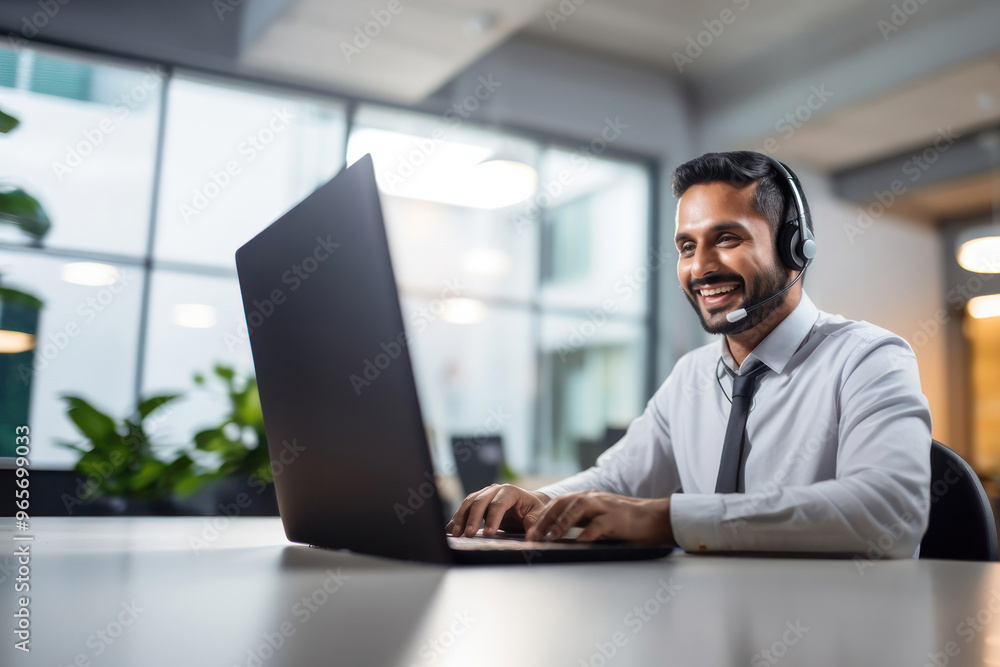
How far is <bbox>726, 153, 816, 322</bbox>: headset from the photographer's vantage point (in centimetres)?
132

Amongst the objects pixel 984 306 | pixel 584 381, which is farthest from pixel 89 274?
pixel 984 306

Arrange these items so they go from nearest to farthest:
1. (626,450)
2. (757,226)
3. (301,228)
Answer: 1. (301,228)
2. (757,226)
3. (626,450)

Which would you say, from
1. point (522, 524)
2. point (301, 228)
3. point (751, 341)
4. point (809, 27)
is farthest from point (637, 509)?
point (809, 27)

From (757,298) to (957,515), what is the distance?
479 millimetres

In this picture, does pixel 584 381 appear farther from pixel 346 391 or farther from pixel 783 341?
pixel 346 391

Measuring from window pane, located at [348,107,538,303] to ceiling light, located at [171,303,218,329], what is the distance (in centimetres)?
128

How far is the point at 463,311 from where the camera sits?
5395 mm

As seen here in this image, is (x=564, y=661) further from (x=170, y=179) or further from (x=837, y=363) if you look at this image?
(x=170, y=179)

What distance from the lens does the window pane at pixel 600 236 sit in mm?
5785

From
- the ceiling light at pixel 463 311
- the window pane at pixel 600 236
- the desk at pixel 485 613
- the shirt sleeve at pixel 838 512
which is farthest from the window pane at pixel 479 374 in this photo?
the desk at pixel 485 613

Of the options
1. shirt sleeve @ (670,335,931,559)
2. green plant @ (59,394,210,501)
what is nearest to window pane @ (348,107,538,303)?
green plant @ (59,394,210,501)

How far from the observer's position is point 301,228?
27.0 inches

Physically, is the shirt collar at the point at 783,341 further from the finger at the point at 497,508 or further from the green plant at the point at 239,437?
the green plant at the point at 239,437

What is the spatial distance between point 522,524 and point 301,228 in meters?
0.52
